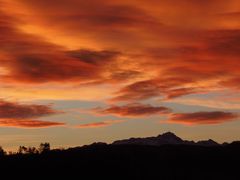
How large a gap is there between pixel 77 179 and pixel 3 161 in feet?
36.6

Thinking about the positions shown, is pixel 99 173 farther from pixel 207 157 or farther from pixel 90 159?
pixel 207 157

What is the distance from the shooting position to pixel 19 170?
71375mm

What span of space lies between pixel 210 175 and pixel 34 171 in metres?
22.3

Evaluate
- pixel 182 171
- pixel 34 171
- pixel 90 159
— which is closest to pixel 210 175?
pixel 182 171

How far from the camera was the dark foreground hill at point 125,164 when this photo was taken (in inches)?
2793

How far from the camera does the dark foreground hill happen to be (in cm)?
7094

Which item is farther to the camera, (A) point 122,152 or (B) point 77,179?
(A) point 122,152

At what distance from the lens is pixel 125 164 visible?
2901 inches

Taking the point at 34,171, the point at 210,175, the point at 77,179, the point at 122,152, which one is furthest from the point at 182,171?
the point at 34,171

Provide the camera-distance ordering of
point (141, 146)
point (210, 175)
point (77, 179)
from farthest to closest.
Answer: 1. point (141, 146)
2. point (210, 175)
3. point (77, 179)

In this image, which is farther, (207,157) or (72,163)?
(207,157)

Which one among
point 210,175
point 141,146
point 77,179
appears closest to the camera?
point 77,179

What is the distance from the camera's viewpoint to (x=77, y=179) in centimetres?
6900

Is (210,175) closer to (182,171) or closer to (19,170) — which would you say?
(182,171)
